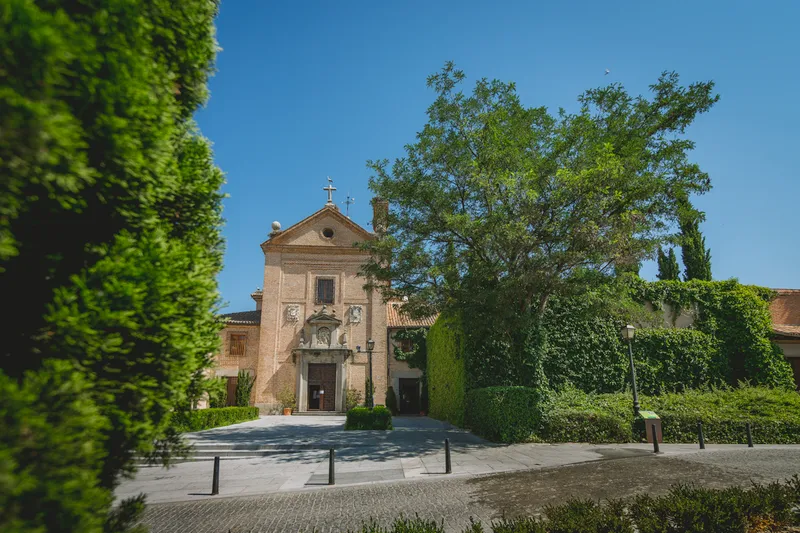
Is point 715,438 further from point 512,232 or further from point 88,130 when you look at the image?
point 88,130

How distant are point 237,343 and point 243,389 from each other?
12.4 feet

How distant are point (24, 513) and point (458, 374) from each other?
16334mm

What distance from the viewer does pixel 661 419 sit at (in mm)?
12812

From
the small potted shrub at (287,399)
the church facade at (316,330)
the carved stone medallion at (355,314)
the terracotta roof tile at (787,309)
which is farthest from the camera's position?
the carved stone medallion at (355,314)

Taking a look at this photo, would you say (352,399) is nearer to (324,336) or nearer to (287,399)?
(287,399)

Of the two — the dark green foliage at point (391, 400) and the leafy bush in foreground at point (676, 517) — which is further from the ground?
the leafy bush in foreground at point (676, 517)

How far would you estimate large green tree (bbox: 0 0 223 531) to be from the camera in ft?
6.19

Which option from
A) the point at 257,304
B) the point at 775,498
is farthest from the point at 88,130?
the point at 257,304

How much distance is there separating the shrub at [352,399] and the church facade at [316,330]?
0.48ft

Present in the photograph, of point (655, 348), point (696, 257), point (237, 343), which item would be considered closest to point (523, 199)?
point (655, 348)

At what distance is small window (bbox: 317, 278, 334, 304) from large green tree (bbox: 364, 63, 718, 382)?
15017mm

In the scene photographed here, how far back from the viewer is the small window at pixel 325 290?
2892 centimetres

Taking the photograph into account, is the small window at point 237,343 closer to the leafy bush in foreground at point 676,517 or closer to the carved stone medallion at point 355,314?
the carved stone medallion at point 355,314

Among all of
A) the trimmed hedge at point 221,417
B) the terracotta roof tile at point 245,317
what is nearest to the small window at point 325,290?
the terracotta roof tile at point 245,317
